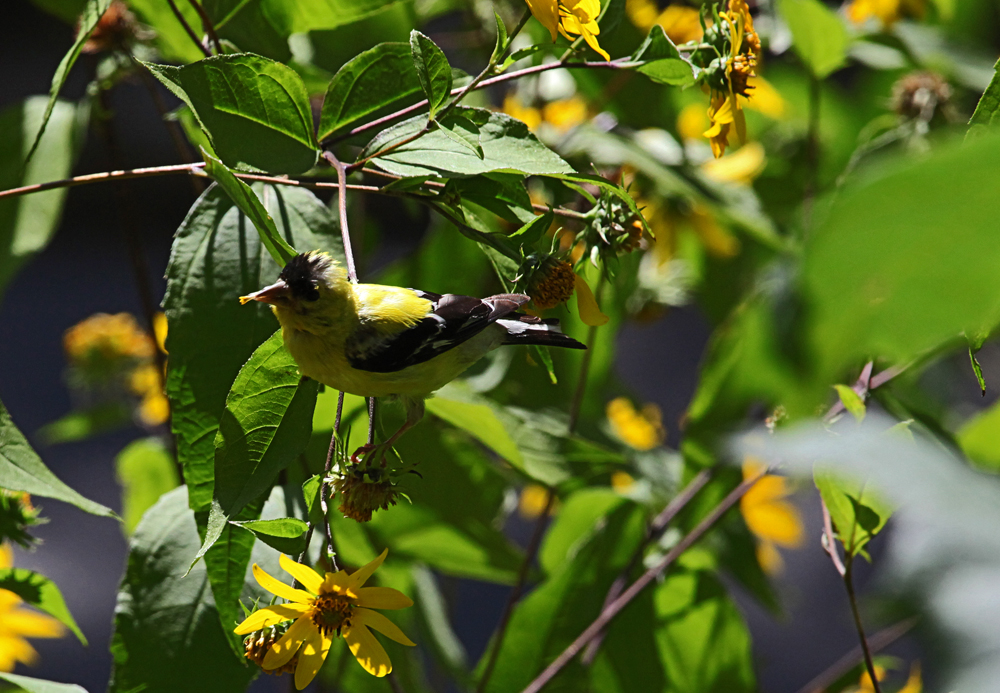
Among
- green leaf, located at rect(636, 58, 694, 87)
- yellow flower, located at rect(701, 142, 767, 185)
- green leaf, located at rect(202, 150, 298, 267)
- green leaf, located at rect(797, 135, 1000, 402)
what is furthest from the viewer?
yellow flower, located at rect(701, 142, 767, 185)

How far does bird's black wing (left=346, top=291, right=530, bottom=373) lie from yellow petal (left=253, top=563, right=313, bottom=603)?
0.10 m

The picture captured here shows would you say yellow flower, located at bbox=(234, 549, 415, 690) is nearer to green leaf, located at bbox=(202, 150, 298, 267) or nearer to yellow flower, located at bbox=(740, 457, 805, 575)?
green leaf, located at bbox=(202, 150, 298, 267)

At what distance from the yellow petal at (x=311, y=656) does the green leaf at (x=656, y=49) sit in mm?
316

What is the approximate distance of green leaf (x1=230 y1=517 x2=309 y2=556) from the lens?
34cm

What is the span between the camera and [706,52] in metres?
0.47

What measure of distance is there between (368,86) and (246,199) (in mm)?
117

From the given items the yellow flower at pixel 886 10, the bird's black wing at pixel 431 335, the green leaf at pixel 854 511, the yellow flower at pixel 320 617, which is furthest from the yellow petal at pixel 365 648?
the yellow flower at pixel 886 10

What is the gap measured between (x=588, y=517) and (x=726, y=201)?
10.8 inches

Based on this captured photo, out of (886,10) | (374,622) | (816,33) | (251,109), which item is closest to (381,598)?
(374,622)

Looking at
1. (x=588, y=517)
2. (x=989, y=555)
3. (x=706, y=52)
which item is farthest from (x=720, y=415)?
(x=989, y=555)

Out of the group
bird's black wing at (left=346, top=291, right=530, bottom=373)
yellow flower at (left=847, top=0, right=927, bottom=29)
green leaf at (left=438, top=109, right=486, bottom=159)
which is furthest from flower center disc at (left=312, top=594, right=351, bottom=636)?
yellow flower at (left=847, top=0, right=927, bottom=29)

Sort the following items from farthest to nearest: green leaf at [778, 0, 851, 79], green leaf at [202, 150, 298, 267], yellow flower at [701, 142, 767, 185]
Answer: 1. yellow flower at [701, 142, 767, 185]
2. green leaf at [778, 0, 851, 79]
3. green leaf at [202, 150, 298, 267]

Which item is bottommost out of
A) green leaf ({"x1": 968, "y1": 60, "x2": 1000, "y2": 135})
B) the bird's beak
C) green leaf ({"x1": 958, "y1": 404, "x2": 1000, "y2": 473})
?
green leaf ({"x1": 958, "y1": 404, "x2": 1000, "y2": 473})

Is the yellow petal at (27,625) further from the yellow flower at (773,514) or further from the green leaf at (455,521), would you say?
the yellow flower at (773,514)
